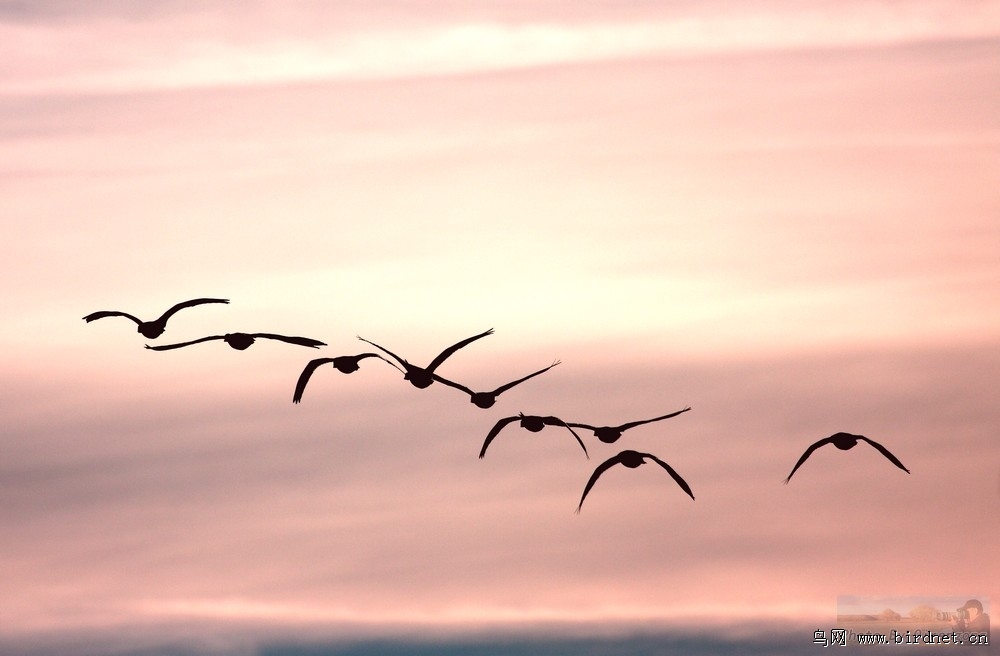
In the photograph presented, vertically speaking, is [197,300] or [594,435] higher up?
[197,300]

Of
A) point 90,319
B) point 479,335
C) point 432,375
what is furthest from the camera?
point 432,375

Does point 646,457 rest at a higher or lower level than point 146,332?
lower

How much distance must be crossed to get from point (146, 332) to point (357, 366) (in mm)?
7847

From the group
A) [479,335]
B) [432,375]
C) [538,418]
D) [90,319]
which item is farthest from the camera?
[538,418]

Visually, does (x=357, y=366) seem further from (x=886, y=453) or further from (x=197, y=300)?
(x=886, y=453)

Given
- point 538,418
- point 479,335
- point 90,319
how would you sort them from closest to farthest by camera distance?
point 479,335 → point 90,319 → point 538,418

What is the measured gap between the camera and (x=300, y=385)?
50.7m

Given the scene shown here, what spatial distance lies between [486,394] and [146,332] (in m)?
13.0

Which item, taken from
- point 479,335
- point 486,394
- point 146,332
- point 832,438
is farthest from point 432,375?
point 832,438

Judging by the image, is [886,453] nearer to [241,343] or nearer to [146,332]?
[241,343]

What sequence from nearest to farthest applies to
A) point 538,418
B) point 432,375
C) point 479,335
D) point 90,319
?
point 479,335
point 90,319
point 432,375
point 538,418

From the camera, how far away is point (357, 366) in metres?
53.8

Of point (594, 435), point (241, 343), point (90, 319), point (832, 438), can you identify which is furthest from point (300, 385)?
point (832, 438)

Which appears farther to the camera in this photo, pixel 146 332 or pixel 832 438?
pixel 832 438
